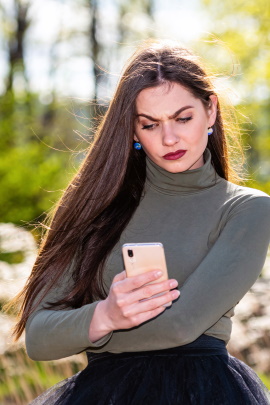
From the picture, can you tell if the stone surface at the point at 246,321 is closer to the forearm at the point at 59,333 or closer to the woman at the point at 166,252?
the woman at the point at 166,252

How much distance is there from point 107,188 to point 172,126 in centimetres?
38

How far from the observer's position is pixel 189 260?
2.38 meters

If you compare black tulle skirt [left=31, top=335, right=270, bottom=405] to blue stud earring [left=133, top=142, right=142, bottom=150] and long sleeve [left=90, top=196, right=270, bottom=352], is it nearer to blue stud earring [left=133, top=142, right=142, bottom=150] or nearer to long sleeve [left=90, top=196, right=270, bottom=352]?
long sleeve [left=90, top=196, right=270, bottom=352]

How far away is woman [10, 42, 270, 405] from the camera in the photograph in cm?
218

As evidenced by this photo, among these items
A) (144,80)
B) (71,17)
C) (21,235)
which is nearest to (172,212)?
(144,80)

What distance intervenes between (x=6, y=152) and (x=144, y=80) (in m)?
8.66

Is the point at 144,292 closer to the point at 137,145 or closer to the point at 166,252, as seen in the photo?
the point at 166,252

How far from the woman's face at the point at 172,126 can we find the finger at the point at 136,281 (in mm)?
566

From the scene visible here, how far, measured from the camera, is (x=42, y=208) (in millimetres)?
10414

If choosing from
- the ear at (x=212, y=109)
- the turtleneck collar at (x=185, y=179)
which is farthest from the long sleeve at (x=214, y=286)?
the ear at (x=212, y=109)

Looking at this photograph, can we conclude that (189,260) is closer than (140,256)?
No

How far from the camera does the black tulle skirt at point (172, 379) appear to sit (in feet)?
7.39

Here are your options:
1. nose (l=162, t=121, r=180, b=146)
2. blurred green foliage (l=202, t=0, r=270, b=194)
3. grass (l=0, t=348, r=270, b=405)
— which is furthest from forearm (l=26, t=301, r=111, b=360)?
blurred green foliage (l=202, t=0, r=270, b=194)

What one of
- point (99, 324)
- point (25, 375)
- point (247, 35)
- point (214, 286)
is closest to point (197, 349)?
point (214, 286)
